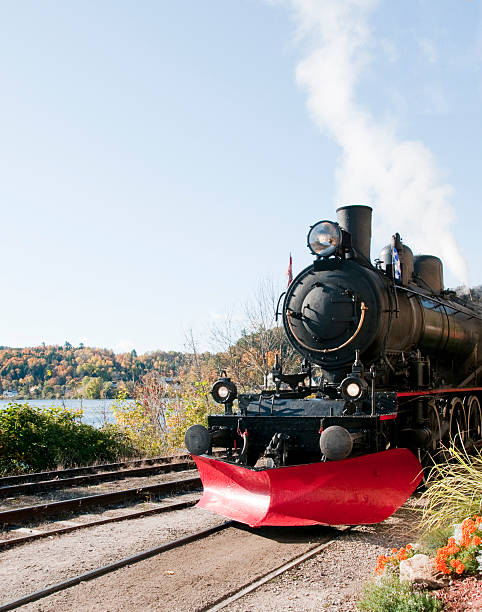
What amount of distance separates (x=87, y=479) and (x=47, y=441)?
8.19 ft

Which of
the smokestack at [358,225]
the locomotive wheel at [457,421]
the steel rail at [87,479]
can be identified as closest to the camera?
the smokestack at [358,225]

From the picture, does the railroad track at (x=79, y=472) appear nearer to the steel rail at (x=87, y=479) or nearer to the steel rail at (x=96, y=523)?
the steel rail at (x=87, y=479)

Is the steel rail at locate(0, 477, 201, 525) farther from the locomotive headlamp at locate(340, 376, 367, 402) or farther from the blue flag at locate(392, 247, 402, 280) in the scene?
the blue flag at locate(392, 247, 402, 280)

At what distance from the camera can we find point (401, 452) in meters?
6.55

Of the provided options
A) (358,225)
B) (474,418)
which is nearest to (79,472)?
(358,225)

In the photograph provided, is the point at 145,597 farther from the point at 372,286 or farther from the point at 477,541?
the point at 372,286

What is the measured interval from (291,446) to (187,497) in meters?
2.27

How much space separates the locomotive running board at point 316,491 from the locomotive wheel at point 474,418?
3408 mm

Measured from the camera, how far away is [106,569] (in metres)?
4.77

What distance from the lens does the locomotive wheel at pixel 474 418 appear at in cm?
949

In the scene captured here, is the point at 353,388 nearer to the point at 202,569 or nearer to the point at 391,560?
the point at 391,560

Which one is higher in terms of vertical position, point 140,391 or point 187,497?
point 140,391

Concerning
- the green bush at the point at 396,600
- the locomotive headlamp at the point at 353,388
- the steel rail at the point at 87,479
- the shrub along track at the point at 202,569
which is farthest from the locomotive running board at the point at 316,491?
the steel rail at the point at 87,479

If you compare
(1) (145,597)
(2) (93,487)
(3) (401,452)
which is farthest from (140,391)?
(1) (145,597)
